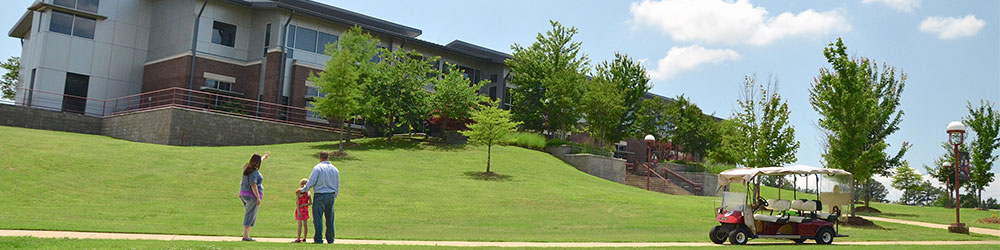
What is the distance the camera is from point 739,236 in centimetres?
1502

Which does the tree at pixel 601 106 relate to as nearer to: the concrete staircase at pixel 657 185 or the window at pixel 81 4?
the concrete staircase at pixel 657 185

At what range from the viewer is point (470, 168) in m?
29.8

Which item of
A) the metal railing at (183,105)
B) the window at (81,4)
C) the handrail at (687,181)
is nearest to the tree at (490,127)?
the metal railing at (183,105)

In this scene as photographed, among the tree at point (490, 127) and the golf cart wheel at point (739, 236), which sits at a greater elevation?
the tree at point (490, 127)

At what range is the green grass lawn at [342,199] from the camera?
50.9ft

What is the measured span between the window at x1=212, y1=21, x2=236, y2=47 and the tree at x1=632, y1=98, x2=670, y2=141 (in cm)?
2646

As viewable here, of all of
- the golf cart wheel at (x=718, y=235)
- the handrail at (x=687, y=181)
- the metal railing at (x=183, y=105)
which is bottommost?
the golf cart wheel at (x=718, y=235)

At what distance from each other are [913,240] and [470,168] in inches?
679

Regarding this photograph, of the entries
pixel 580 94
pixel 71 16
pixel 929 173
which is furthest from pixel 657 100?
pixel 71 16

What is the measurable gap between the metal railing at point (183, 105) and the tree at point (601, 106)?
45.8 feet

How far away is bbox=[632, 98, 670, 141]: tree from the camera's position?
47.2 m

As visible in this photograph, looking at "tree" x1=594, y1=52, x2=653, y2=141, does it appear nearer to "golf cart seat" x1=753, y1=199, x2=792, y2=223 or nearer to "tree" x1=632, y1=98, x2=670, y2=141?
"tree" x1=632, y1=98, x2=670, y2=141

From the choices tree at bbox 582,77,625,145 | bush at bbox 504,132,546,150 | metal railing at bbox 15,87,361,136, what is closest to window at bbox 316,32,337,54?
metal railing at bbox 15,87,361,136

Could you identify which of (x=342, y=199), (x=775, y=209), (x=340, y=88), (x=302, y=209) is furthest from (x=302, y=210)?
(x=340, y=88)
